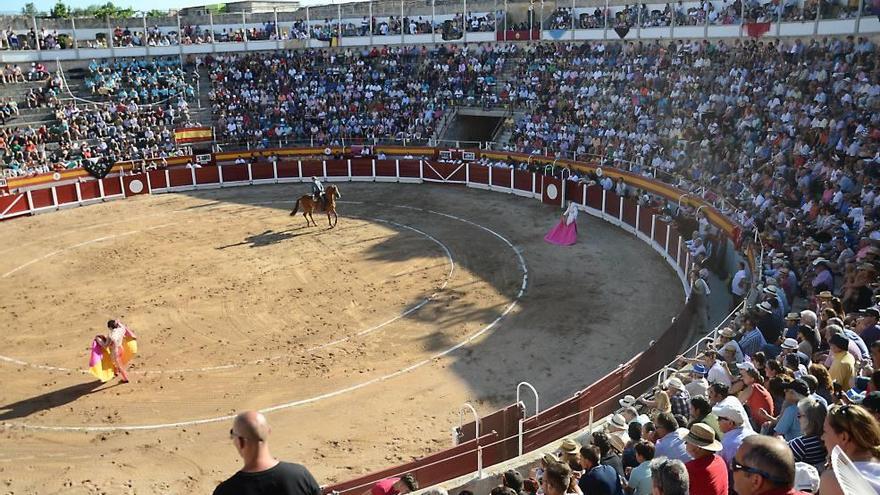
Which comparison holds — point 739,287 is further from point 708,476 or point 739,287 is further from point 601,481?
point 708,476

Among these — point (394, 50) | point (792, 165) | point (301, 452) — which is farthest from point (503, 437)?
point (394, 50)

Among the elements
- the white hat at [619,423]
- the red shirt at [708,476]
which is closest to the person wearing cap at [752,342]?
the white hat at [619,423]

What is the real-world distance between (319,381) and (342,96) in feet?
87.8

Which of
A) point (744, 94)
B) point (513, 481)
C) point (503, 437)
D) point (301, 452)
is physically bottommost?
point (301, 452)

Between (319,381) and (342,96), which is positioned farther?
(342,96)

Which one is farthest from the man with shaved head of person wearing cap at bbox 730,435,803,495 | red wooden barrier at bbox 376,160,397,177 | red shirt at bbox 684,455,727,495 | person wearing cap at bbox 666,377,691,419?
red wooden barrier at bbox 376,160,397,177

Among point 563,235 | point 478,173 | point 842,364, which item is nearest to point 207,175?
point 478,173

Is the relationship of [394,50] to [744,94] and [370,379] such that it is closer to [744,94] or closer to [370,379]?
[744,94]

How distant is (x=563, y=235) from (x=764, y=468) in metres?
18.9

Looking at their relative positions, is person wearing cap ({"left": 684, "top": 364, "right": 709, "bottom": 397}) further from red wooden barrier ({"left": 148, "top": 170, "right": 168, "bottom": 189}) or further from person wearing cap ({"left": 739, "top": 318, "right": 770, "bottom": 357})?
red wooden barrier ({"left": 148, "top": 170, "right": 168, "bottom": 189})

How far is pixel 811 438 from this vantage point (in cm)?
Answer: 563

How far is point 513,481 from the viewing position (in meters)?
6.28

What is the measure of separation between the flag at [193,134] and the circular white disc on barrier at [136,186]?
188 inches

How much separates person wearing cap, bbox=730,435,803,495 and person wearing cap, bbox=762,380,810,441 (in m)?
3.05
